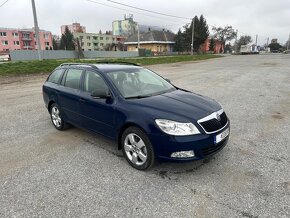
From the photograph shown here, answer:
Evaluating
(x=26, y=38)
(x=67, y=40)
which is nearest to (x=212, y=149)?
(x=67, y=40)

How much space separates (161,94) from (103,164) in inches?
59.3

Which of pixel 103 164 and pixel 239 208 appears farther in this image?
pixel 103 164

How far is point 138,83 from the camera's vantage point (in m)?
4.28

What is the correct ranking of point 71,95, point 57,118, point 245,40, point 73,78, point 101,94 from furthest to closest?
point 245,40
point 57,118
point 73,78
point 71,95
point 101,94

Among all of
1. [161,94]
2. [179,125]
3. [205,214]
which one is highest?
[161,94]

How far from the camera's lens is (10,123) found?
5852 millimetres

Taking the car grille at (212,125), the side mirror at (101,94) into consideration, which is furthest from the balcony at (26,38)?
the car grille at (212,125)

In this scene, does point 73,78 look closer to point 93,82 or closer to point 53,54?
point 93,82

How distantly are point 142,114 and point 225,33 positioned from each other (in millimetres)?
94861

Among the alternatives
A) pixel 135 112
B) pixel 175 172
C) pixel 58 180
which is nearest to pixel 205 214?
pixel 175 172

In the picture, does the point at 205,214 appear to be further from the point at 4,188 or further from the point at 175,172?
the point at 4,188

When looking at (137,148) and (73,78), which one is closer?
(137,148)

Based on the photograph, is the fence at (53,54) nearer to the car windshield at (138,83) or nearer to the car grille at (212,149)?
the car windshield at (138,83)

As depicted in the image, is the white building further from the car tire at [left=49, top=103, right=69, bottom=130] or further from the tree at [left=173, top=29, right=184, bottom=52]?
the car tire at [left=49, top=103, right=69, bottom=130]
